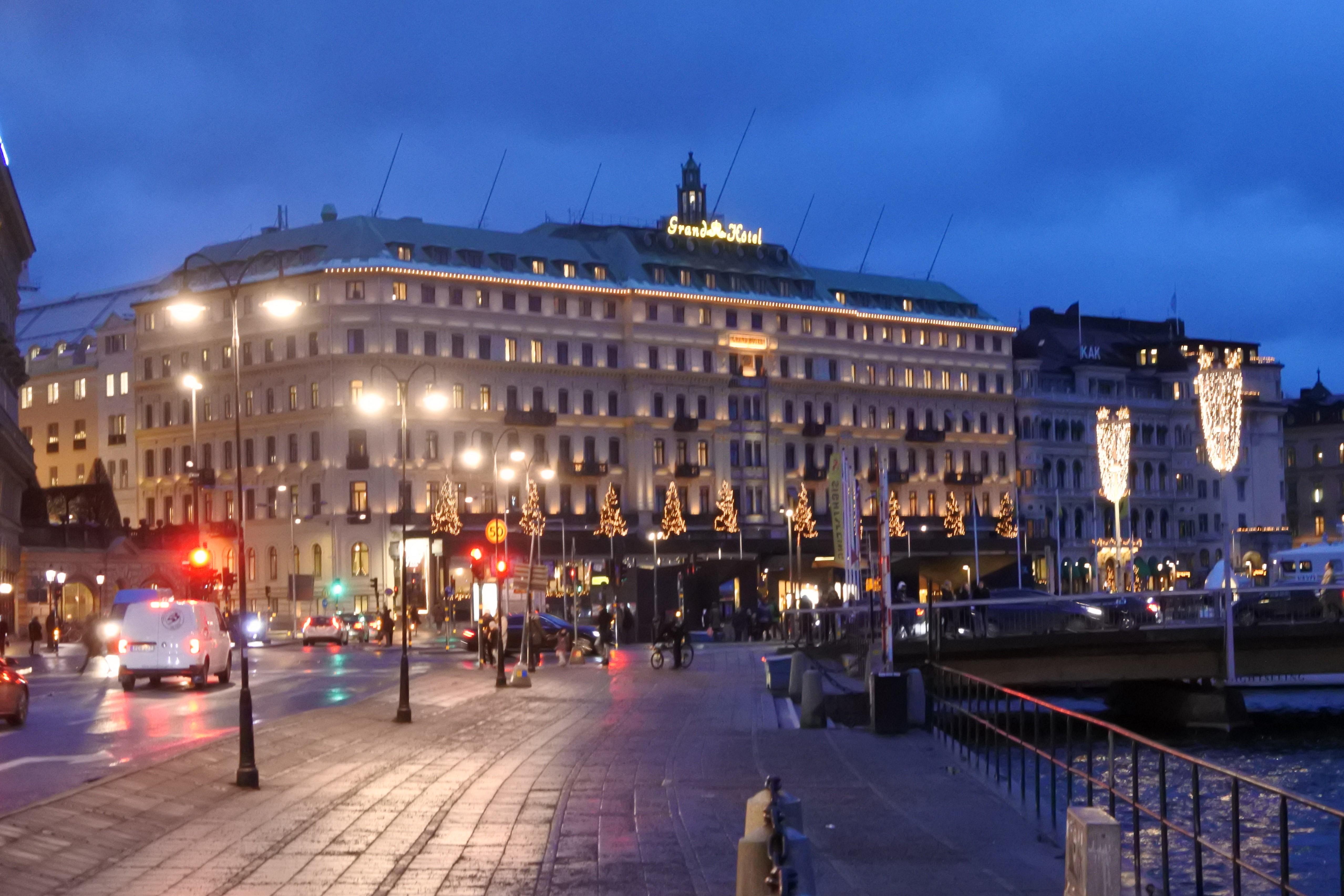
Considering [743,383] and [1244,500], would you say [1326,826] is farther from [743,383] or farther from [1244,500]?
[1244,500]

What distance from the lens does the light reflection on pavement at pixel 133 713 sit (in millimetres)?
22828

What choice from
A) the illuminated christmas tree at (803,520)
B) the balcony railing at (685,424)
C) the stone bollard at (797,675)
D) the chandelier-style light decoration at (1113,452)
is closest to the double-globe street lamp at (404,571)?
the stone bollard at (797,675)

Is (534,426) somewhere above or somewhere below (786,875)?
above

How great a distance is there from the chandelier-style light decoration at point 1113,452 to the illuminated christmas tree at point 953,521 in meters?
9.57

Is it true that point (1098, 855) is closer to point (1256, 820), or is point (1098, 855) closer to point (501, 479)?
point (1256, 820)

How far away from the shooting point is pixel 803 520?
115 m

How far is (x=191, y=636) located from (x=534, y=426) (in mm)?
75031

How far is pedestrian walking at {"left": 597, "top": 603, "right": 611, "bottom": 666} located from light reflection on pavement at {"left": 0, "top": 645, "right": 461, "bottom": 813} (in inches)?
199

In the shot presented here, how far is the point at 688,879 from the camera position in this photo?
14719 millimetres

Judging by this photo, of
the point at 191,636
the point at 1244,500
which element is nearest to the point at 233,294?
the point at 191,636

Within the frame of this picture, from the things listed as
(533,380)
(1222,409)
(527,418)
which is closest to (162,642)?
(1222,409)

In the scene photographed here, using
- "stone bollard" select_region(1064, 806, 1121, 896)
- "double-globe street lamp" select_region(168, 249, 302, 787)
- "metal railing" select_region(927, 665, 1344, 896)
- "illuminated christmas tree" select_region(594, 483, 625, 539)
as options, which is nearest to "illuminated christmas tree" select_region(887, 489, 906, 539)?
"illuminated christmas tree" select_region(594, 483, 625, 539)

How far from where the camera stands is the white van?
40.8 m

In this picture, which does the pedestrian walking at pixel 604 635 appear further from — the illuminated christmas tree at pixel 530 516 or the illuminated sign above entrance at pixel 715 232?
the illuminated sign above entrance at pixel 715 232
